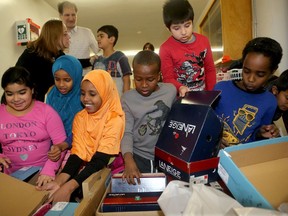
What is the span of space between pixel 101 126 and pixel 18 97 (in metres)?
0.48

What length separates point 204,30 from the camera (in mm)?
5602

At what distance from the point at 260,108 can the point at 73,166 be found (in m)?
0.97

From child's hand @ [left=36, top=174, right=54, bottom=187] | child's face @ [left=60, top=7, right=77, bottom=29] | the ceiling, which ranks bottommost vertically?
child's hand @ [left=36, top=174, right=54, bottom=187]

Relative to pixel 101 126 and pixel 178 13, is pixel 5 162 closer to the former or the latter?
pixel 101 126

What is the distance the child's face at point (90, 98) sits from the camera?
53.3 inches

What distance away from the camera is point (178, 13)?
159cm

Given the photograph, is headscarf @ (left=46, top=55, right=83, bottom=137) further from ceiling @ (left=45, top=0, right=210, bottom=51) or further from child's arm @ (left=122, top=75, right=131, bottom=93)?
ceiling @ (left=45, top=0, right=210, bottom=51)

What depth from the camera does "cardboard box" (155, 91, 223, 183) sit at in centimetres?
93

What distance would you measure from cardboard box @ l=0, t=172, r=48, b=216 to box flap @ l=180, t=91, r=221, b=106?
696mm

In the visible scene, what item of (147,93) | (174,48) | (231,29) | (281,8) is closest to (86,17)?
(231,29)

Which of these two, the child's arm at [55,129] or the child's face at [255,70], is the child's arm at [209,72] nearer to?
the child's face at [255,70]

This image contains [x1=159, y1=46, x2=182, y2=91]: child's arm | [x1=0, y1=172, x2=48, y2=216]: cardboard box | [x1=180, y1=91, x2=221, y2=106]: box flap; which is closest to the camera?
[x1=0, y1=172, x2=48, y2=216]: cardboard box

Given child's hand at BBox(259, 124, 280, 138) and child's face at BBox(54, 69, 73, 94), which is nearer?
child's hand at BBox(259, 124, 280, 138)

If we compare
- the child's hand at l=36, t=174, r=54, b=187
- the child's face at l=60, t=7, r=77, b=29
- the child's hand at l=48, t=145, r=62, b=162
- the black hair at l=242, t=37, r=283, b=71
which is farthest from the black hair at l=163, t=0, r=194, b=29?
the child's face at l=60, t=7, r=77, b=29
